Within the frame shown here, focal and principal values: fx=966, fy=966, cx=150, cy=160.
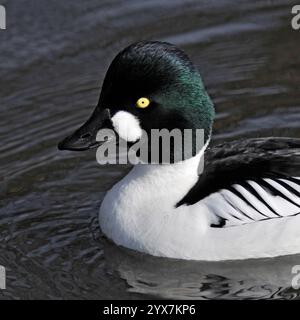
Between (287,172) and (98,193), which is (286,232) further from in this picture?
(98,193)

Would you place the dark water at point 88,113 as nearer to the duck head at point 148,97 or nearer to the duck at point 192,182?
the duck at point 192,182

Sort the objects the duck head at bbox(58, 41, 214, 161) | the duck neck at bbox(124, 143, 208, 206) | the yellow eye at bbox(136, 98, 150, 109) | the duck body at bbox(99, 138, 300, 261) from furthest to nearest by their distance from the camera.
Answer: the duck neck at bbox(124, 143, 208, 206), the duck body at bbox(99, 138, 300, 261), the yellow eye at bbox(136, 98, 150, 109), the duck head at bbox(58, 41, 214, 161)

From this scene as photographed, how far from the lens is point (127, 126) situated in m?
7.64

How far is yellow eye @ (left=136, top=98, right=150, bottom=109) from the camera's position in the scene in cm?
749

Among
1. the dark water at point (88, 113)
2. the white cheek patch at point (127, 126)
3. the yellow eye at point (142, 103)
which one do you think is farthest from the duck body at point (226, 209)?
the yellow eye at point (142, 103)

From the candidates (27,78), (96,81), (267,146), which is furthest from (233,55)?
(267,146)

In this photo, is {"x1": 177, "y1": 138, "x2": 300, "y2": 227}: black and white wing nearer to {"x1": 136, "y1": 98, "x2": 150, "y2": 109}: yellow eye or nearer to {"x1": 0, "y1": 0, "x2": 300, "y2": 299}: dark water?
{"x1": 0, "y1": 0, "x2": 300, "y2": 299}: dark water

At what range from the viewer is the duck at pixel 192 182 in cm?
752

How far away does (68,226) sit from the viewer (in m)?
8.62

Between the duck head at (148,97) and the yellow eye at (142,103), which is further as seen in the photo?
the yellow eye at (142,103)

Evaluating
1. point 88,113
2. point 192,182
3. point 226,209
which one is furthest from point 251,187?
point 88,113

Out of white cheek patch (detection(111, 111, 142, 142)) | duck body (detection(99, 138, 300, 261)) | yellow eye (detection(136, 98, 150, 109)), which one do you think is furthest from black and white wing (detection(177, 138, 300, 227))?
yellow eye (detection(136, 98, 150, 109))

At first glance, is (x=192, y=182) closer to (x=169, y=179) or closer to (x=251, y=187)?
(x=169, y=179)

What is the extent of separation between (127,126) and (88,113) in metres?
2.69
